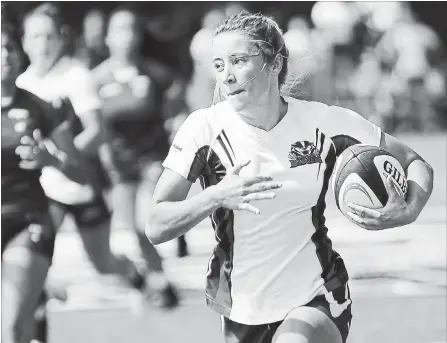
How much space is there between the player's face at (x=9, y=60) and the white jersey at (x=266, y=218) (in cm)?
242

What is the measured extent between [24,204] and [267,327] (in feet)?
7.50

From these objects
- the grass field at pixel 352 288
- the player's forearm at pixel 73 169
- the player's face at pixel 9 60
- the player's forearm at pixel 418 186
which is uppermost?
the player's face at pixel 9 60

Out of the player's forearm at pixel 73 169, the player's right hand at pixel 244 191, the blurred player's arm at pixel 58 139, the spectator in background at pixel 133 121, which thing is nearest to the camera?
the player's right hand at pixel 244 191

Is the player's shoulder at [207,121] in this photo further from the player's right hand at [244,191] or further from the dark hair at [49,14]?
the dark hair at [49,14]

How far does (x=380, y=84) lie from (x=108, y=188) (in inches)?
133

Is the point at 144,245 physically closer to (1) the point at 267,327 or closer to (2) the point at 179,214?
(1) the point at 267,327

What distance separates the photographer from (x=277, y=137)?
3457 millimetres

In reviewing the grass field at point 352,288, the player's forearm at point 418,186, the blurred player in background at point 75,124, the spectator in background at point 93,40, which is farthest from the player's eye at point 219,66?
the spectator in background at point 93,40

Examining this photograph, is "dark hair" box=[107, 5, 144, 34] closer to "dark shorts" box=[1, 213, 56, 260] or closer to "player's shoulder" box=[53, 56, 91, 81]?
"player's shoulder" box=[53, 56, 91, 81]

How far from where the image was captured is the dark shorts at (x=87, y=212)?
21.8ft

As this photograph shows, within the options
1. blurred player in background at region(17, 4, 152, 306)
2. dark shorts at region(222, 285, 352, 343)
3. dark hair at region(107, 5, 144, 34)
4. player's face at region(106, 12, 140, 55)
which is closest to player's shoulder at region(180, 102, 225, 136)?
dark shorts at region(222, 285, 352, 343)

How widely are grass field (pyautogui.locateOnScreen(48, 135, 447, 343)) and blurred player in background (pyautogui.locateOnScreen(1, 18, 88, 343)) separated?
1064mm

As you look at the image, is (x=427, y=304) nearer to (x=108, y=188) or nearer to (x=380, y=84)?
(x=108, y=188)

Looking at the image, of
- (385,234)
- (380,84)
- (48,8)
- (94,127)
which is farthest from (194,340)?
(380,84)
